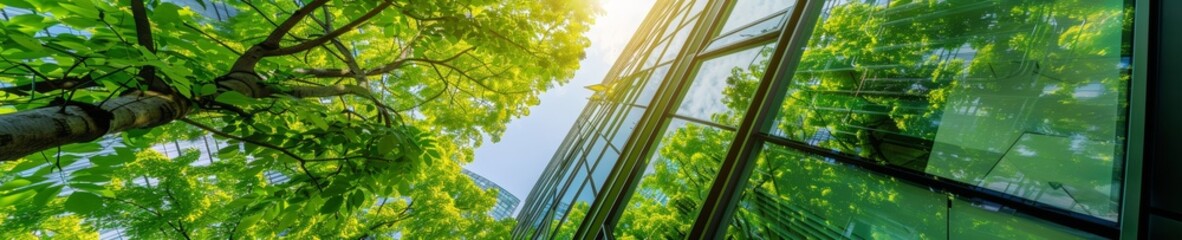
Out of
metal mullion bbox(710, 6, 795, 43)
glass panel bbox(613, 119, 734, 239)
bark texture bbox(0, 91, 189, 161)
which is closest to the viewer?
bark texture bbox(0, 91, 189, 161)

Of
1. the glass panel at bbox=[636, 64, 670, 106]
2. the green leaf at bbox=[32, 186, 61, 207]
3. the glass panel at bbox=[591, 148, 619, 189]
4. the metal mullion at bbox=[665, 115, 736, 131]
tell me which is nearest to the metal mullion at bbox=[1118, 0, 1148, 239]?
the metal mullion at bbox=[665, 115, 736, 131]

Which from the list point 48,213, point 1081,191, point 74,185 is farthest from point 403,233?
point 1081,191

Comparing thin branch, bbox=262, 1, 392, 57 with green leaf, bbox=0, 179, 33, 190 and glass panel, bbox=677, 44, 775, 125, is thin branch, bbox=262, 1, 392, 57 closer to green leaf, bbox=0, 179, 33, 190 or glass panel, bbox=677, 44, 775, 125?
green leaf, bbox=0, 179, 33, 190

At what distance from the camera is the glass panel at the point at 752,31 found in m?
4.41

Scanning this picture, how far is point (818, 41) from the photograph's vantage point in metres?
3.55

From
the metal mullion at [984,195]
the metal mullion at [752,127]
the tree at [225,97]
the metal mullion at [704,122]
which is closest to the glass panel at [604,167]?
the metal mullion at [704,122]

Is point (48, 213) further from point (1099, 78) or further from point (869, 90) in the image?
point (1099, 78)

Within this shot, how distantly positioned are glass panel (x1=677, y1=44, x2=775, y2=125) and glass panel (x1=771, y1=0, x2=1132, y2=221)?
86cm

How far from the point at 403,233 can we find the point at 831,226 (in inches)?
427

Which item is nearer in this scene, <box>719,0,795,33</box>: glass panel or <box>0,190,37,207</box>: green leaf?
<box>0,190,37,207</box>: green leaf

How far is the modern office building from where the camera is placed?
1.57 meters

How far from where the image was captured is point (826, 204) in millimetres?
2568

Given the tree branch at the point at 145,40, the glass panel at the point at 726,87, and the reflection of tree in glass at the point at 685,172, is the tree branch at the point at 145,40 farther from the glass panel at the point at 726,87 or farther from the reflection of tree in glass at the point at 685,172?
the glass panel at the point at 726,87

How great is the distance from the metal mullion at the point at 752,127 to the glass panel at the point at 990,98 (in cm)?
20
